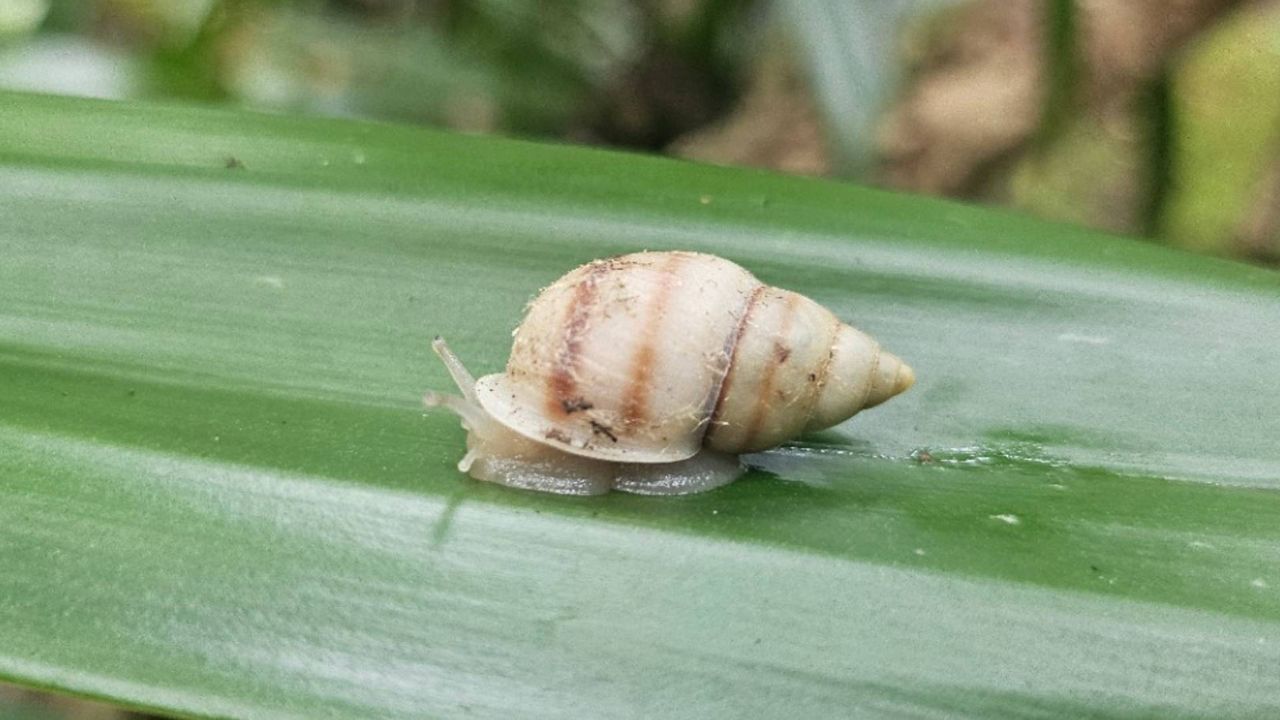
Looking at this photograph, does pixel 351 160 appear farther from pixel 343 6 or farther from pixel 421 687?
pixel 343 6

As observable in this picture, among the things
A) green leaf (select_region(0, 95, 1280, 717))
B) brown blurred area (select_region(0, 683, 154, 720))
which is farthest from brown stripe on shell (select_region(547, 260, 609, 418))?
brown blurred area (select_region(0, 683, 154, 720))

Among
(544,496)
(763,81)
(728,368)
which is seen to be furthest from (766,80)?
(544,496)

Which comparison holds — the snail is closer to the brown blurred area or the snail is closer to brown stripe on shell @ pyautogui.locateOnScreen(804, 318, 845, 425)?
brown stripe on shell @ pyautogui.locateOnScreen(804, 318, 845, 425)

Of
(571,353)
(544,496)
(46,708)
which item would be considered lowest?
(46,708)

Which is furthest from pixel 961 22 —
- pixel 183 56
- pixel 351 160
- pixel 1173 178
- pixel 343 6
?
pixel 351 160

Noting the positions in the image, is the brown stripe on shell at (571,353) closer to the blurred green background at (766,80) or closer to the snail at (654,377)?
the snail at (654,377)

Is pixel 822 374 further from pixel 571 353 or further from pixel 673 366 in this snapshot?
pixel 571 353

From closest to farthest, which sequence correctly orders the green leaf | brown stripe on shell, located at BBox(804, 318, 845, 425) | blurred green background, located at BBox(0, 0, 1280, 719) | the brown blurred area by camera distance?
the green leaf → brown stripe on shell, located at BBox(804, 318, 845, 425) → the brown blurred area → blurred green background, located at BBox(0, 0, 1280, 719)
